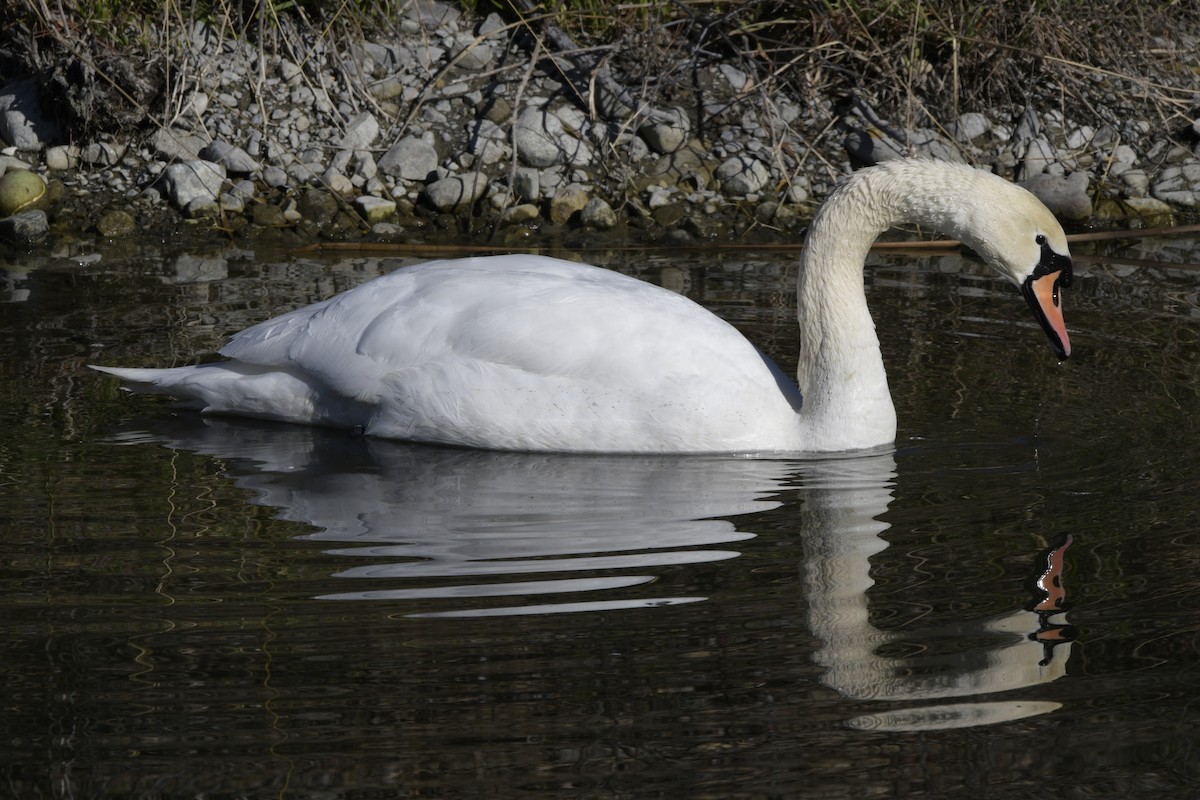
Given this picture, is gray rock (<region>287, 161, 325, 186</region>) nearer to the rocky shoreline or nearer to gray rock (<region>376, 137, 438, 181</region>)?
the rocky shoreline

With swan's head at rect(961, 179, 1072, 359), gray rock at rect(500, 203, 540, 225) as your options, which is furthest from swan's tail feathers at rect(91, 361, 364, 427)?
gray rock at rect(500, 203, 540, 225)

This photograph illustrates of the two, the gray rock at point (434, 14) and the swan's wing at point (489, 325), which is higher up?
the gray rock at point (434, 14)

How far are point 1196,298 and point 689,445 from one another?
11.4 ft

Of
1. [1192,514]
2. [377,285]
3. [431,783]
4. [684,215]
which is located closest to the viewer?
[431,783]

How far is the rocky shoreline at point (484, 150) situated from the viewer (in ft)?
31.9

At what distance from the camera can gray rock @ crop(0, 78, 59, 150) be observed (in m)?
9.98

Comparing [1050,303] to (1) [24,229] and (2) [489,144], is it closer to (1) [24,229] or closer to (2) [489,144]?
(2) [489,144]

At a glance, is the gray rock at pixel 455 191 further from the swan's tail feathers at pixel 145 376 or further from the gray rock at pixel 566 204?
the swan's tail feathers at pixel 145 376

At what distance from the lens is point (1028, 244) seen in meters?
5.64

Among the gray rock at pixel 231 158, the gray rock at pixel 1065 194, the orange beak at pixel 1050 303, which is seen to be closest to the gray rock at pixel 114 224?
the gray rock at pixel 231 158

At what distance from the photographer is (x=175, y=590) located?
441cm

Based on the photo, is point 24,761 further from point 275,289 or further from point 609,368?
point 275,289

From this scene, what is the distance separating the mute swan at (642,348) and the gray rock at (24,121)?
4.62m

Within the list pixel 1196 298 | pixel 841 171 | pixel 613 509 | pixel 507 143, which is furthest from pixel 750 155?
pixel 613 509
